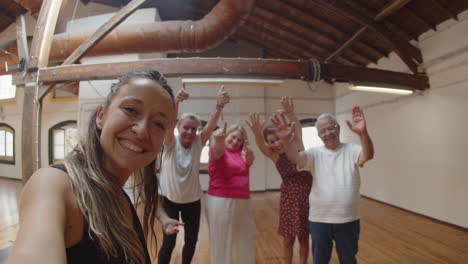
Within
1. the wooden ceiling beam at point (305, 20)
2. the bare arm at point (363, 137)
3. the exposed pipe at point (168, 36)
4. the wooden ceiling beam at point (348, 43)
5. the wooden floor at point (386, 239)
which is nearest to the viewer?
the bare arm at point (363, 137)

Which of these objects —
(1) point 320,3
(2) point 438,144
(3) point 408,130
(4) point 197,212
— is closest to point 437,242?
(2) point 438,144

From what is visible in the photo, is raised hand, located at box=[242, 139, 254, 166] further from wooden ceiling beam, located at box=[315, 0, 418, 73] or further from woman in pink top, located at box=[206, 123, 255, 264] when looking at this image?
wooden ceiling beam, located at box=[315, 0, 418, 73]

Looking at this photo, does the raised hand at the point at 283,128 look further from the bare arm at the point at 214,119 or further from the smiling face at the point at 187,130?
the smiling face at the point at 187,130

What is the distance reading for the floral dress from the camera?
7.18 ft

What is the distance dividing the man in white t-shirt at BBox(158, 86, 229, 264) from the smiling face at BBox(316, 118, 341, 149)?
1.09 m

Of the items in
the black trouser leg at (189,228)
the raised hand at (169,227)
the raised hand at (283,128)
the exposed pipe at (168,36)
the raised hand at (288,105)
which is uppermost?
the exposed pipe at (168,36)

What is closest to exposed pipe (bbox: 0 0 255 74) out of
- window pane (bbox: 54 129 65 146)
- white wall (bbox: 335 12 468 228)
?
white wall (bbox: 335 12 468 228)

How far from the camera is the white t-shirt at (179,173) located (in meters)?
2.05

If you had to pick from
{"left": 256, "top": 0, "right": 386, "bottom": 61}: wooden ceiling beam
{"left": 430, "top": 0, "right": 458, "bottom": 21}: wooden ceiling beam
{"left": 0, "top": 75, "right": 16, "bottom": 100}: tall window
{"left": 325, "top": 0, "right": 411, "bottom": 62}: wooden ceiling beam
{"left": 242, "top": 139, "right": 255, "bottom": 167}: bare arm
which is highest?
Answer: {"left": 256, "top": 0, "right": 386, "bottom": 61}: wooden ceiling beam

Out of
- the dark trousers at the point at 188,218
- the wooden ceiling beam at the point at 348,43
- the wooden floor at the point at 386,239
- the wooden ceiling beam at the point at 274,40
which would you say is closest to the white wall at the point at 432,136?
the wooden floor at the point at 386,239

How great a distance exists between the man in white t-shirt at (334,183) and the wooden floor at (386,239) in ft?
4.12

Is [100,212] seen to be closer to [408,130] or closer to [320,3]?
[320,3]

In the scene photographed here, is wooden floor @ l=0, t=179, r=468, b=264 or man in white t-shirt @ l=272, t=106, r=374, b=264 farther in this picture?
wooden floor @ l=0, t=179, r=468, b=264

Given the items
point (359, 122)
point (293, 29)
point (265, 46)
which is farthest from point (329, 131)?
point (265, 46)
